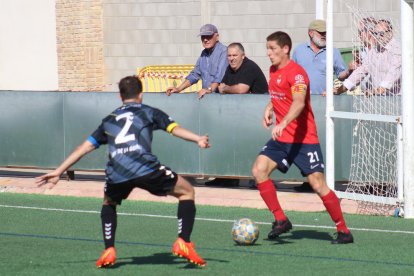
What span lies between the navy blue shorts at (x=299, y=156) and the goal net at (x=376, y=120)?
2359 mm

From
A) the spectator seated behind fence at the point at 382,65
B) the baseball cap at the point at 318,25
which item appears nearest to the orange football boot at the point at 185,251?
the spectator seated behind fence at the point at 382,65

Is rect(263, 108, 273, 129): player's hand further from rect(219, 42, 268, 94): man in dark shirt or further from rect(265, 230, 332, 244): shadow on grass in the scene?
rect(219, 42, 268, 94): man in dark shirt

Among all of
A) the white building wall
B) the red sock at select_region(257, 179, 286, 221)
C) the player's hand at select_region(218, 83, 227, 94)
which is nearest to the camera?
the red sock at select_region(257, 179, 286, 221)

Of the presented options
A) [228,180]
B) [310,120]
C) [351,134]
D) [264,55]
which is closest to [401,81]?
[351,134]

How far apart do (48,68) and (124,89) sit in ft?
57.5

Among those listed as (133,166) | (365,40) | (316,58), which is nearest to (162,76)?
(316,58)

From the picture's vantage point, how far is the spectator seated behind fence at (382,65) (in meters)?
14.5

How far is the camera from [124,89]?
10492 millimetres

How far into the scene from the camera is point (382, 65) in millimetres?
14672

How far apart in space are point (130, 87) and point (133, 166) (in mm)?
702

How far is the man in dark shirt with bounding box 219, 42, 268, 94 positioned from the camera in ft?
53.2

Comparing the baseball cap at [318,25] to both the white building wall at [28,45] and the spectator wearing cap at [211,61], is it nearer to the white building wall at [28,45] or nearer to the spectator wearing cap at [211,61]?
the spectator wearing cap at [211,61]

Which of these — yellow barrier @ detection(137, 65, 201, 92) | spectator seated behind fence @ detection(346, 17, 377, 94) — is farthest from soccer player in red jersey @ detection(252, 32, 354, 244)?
yellow barrier @ detection(137, 65, 201, 92)

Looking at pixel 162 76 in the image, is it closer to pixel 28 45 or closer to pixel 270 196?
pixel 28 45
